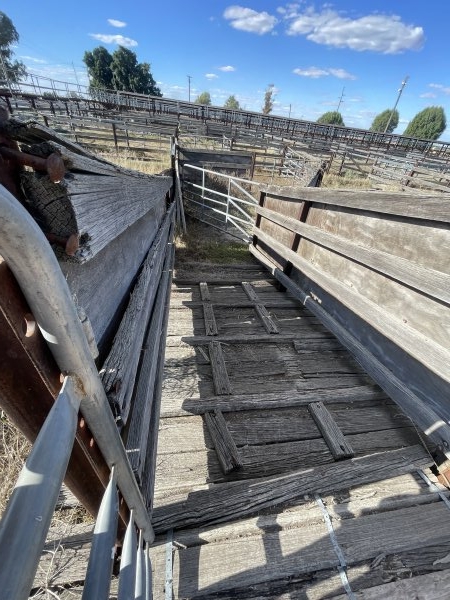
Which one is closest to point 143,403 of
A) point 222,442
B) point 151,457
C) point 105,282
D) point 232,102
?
point 151,457

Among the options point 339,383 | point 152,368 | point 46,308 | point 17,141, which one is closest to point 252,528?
point 152,368

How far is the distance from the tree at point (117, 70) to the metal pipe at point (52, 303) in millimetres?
65177

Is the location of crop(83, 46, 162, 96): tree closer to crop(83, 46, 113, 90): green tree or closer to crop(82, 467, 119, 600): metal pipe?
crop(83, 46, 113, 90): green tree

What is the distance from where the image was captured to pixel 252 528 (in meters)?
1.54

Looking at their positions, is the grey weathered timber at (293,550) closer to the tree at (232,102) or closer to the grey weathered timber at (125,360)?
the grey weathered timber at (125,360)

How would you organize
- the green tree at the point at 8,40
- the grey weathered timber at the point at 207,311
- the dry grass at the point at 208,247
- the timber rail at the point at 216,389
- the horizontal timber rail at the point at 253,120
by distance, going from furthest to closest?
the green tree at the point at 8,40 < the horizontal timber rail at the point at 253,120 < the dry grass at the point at 208,247 < the grey weathered timber at the point at 207,311 < the timber rail at the point at 216,389

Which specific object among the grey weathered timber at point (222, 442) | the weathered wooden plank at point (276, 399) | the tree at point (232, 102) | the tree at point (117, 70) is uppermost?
the tree at point (232, 102)

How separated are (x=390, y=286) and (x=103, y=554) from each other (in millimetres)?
2539

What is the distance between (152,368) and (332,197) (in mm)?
2518

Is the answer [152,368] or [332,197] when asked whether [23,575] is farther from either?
[332,197]

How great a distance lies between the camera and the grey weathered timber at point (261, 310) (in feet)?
10.4

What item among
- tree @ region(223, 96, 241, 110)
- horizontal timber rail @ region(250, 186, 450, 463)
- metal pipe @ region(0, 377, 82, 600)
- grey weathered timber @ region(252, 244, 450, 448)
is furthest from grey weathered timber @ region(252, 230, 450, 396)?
tree @ region(223, 96, 241, 110)

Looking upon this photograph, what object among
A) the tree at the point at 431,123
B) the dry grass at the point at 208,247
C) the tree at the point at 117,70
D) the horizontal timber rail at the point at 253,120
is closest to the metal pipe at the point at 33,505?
the dry grass at the point at 208,247

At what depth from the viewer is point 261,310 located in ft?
11.4
